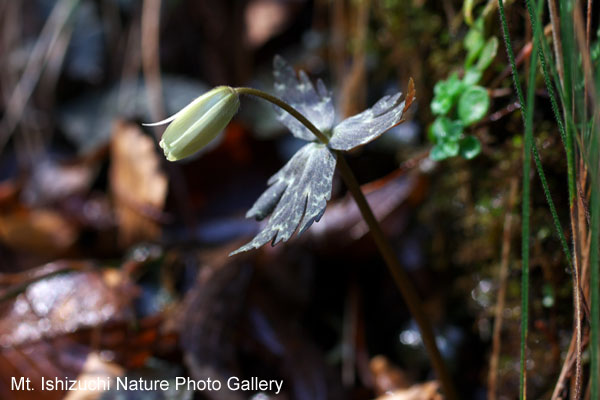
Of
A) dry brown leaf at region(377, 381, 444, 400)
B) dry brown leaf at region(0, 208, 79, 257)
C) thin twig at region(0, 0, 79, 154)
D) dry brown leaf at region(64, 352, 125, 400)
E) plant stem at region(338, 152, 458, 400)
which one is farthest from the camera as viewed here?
thin twig at region(0, 0, 79, 154)

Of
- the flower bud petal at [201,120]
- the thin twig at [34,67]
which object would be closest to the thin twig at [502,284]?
the flower bud petal at [201,120]

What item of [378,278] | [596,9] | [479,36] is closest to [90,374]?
[378,278]

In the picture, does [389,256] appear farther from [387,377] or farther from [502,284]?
[387,377]

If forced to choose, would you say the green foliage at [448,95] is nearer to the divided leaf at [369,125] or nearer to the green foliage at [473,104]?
the green foliage at [473,104]

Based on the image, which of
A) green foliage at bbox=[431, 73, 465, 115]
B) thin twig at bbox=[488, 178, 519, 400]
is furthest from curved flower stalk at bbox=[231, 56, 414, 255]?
thin twig at bbox=[488, 178, 519, 400]

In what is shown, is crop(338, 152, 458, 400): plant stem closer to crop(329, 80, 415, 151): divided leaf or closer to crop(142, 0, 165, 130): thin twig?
crop(329, 80, 415, 151): divided leaf

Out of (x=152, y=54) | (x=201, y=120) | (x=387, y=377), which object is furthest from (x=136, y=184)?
(x=201, y=120)

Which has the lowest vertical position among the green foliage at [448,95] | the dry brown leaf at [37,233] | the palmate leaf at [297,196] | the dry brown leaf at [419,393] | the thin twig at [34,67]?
the dry brown leaf at [419,393]
